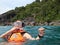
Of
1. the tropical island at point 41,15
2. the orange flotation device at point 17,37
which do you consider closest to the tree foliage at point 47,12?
the tropical island at point 41,15

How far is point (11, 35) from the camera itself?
13.4m

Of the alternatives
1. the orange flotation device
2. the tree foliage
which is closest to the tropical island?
the tree foliage

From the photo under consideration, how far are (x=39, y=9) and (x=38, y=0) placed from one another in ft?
Answer: 71.8

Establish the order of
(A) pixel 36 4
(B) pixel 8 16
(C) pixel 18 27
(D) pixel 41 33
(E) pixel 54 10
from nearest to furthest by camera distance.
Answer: (D) pixel 41 33
(C) pixel 18 27
(E) pixel 54 10
(A) pixel 36 4
(B) pixel 8 16

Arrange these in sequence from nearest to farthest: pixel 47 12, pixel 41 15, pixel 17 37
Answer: pixel 17 37 → pixel 47 12 → pixel 41 15

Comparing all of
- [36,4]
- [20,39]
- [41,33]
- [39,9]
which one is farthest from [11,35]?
[36,4]

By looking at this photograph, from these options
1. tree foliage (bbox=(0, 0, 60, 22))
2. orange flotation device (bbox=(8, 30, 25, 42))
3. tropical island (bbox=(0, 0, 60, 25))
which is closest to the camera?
orange flotation device (bbox=(8, 30, 25, 42))

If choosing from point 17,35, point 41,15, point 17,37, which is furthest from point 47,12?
point 17,35

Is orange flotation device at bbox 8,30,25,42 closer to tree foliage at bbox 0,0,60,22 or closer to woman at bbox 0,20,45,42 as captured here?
woman at bbox 0,20,45,42

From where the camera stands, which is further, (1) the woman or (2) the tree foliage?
(2) the tree foliage

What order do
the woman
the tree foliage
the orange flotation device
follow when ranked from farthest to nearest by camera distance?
the tree foliage → the orange flotation device → the woman

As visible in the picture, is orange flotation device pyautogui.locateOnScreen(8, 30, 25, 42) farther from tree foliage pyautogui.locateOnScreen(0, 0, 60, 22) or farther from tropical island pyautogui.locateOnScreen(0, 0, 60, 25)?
tree foliage pyautogui.locateOnScreen(0, 0, 60, 22)

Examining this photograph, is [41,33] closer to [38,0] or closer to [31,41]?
[31,41]

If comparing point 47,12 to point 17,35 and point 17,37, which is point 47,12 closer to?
point 17,37
